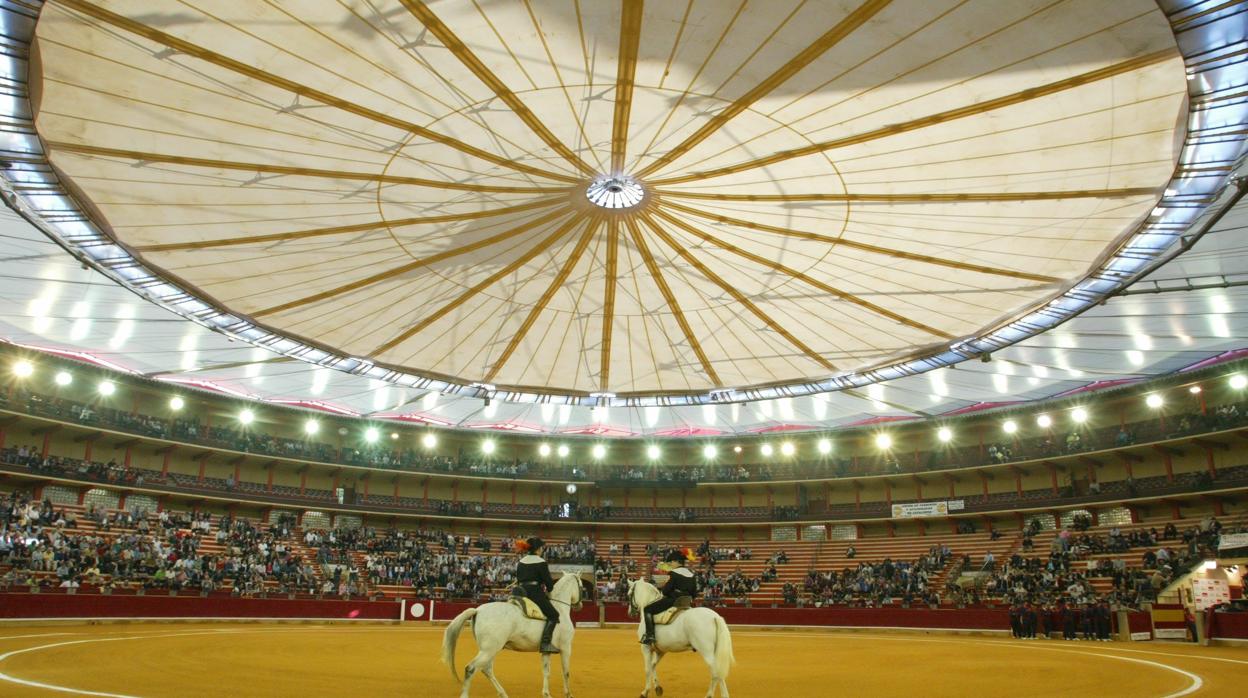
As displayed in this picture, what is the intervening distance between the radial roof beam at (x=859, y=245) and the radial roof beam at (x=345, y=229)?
4.48 meters

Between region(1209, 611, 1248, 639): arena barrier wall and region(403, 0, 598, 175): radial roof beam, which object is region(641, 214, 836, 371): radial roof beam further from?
region(1209, 611, 1248, 639): arena barrier wall

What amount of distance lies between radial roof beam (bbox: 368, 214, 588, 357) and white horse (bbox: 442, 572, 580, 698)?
1434 centimetres

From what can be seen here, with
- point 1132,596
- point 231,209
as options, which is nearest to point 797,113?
point 231,209

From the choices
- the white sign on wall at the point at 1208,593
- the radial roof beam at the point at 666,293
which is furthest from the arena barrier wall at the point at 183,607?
the white sign on wall at the point at 1208,593

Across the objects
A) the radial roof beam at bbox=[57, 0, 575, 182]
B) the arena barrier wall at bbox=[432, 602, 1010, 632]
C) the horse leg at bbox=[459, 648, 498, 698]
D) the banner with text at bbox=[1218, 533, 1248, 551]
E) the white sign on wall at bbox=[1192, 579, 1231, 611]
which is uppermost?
the radial roof beam at bbox=[57, 0, 575, 182]

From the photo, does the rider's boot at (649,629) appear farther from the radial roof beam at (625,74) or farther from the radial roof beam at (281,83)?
the radial roof beam at (281,83)

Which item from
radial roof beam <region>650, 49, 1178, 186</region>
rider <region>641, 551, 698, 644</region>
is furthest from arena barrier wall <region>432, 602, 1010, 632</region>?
rider <region>641, 551, 698, 644</region>

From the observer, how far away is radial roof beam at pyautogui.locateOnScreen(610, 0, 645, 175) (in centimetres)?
1678

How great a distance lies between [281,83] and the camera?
18.6 metres

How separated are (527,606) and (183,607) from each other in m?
32.9

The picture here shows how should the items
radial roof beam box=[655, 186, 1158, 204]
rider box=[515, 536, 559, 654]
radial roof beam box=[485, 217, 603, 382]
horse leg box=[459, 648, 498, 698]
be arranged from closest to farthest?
horse leg box=[459, 648, 498, 698], rider box=[515, 536, 559, 654], radial roof beam box=[655, 186, 1158, 204], radial roof beam box=[485, 217, 603, 382]

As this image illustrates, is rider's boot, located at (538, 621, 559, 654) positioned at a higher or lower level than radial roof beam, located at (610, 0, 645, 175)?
lower

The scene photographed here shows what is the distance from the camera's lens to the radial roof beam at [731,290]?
2672 centimetres

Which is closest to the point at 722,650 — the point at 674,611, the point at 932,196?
the point at 674,611
